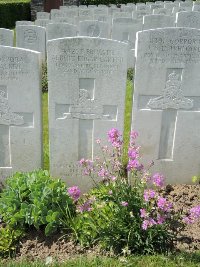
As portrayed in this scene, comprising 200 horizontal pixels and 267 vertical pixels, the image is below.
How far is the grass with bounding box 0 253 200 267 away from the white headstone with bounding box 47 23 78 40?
625cm

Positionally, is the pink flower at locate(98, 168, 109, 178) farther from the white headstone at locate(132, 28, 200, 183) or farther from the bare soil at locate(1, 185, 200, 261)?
the white headstone at locate(132, 28, 200, 183)

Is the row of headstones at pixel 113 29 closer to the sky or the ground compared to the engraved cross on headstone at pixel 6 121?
closer to the sky

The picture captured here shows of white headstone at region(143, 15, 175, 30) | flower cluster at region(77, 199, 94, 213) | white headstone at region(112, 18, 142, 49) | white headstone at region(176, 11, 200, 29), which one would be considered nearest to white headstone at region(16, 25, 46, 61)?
white headstone at region(112, 18, 142, 49)

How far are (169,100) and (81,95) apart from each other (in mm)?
970

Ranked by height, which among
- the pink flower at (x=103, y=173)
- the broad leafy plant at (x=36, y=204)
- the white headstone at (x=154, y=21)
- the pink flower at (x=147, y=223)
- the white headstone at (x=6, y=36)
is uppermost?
the white headstone at (x=154, y=21)

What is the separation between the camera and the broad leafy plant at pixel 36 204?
331cm

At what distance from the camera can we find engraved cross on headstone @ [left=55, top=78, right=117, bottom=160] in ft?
12.7

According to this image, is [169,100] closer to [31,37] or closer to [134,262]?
[134,262]

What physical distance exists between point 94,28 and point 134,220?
23.2 ft

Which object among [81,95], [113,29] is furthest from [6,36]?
[81,95]

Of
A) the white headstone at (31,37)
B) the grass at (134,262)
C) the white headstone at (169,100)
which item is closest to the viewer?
the grass at (134,262)

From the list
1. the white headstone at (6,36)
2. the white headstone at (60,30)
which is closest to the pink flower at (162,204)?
the white headstone at (6,36)

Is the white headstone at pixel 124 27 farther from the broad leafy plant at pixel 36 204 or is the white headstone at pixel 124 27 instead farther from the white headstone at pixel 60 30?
the broad leafy plant at pixel 36 204

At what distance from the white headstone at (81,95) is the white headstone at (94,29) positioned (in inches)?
225
